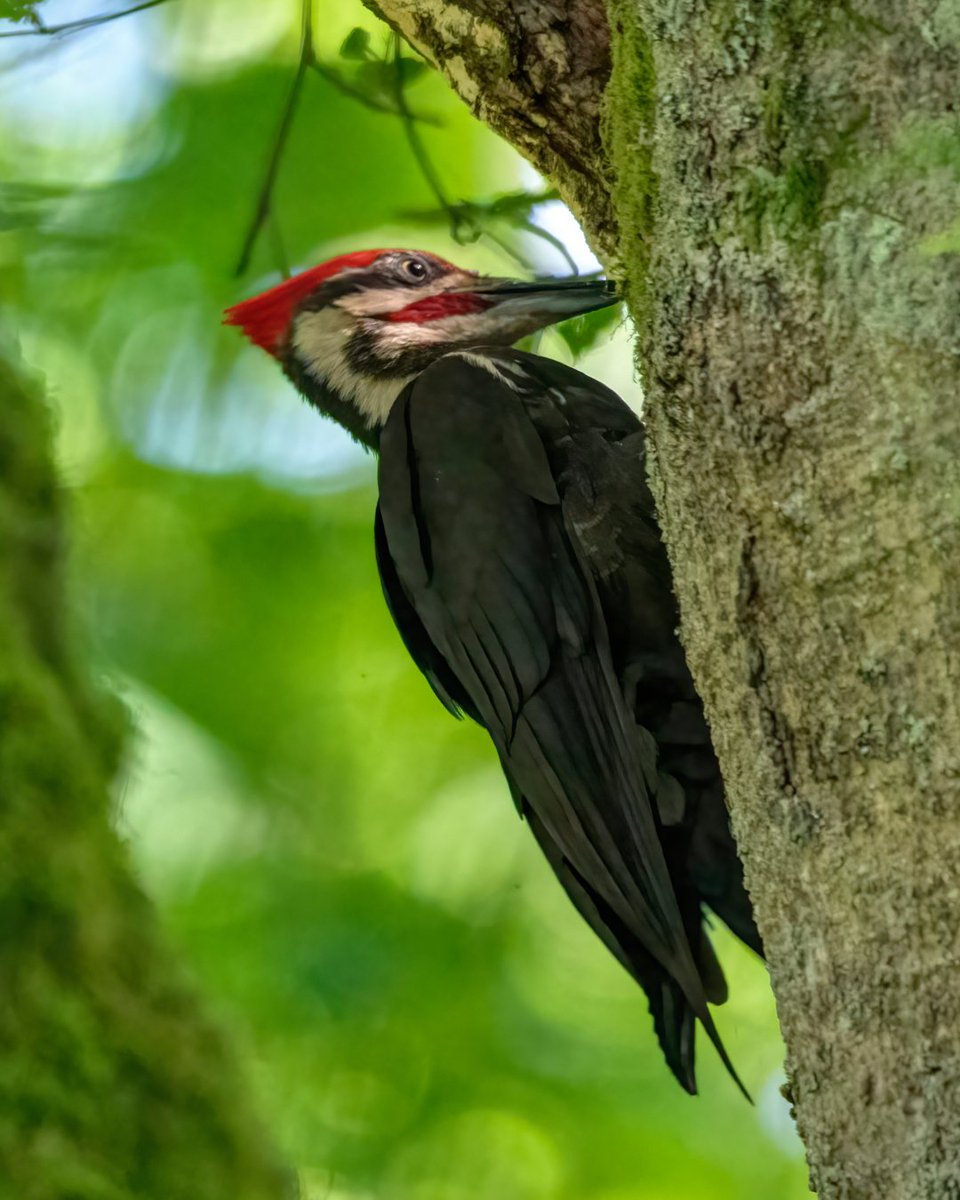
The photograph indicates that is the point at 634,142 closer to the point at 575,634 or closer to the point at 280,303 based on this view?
the point at 575,634

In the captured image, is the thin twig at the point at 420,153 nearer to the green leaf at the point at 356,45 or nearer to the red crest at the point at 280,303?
the green leaf at the point at 356,45

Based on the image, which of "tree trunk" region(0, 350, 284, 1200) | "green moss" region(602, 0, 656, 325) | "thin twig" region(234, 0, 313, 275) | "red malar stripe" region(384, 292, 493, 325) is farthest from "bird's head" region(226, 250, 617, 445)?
"green moss" region(602, 0, 656, 325)

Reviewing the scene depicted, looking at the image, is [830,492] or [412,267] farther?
[412,267]

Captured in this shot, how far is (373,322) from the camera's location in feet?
10.5

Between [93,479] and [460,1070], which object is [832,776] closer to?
[460,1070]

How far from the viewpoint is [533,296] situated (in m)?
2.97

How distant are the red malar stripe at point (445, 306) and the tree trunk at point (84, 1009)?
3.77 ft

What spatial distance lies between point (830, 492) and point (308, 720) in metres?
2.81

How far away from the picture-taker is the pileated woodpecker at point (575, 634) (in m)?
2.35

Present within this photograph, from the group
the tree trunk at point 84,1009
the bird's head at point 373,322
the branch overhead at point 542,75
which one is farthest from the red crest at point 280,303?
the branch overhead at point 542,75

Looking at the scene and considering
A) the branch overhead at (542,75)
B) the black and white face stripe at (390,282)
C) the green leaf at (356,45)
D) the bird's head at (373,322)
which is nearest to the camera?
the branch overhead at (542,75)

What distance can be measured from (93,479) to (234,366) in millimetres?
529

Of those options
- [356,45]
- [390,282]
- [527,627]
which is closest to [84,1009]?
[527,627]

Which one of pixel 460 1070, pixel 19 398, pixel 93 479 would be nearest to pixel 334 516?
pixel 93 479
